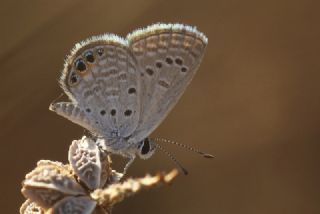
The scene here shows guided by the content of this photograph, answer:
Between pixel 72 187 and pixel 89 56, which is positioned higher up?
pixel 89 56

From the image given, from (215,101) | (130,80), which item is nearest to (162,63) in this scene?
(130,80)

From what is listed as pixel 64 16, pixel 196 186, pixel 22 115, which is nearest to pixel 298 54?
pixel 196 186

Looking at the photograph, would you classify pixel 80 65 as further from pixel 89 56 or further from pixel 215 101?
pixel 215 101

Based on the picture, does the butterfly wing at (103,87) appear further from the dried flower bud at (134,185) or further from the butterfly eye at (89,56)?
the dried flower bud at (134,185)

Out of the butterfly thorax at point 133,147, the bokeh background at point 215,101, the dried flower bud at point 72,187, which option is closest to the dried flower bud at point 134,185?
the dried flower bud at point 72,187

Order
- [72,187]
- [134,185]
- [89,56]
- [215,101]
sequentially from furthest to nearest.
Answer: [215,101] → [89,56] → [72,187] → [134,185]

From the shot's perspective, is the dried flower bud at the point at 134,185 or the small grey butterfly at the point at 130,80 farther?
the small grey butterfly at the point at 130,80

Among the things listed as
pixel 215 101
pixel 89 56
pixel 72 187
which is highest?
pixel 89 56

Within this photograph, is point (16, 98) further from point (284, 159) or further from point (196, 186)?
point (284, 159)
